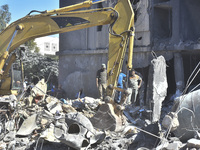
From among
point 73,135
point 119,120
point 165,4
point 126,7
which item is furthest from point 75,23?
point 165,4

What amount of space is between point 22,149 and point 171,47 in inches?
261

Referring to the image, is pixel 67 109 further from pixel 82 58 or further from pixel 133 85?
pixel 82 58

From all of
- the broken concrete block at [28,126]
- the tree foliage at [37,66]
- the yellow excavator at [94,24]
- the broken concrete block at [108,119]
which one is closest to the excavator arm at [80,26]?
the yellow excavator at [94,24]

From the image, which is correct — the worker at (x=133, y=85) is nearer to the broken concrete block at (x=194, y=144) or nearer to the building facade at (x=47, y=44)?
the broken concrete block at (x=194, y=144)

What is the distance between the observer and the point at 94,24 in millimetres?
7742

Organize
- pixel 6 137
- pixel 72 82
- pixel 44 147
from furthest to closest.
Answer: pixel 72 82 < pixel 6 137 < pixel 44 147

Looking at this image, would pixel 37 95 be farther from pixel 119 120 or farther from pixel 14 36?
pixel 119 120

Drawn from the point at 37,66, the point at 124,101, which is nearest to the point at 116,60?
the point at 124,101

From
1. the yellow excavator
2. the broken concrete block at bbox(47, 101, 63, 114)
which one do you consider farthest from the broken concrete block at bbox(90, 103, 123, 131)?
the broken concrete block at bbox(47, 101, 63, 114)

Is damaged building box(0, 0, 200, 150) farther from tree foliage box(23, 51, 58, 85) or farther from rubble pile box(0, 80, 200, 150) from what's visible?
tree foliage box(23, 51, 58, 85)

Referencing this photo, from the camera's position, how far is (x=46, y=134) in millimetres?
6418

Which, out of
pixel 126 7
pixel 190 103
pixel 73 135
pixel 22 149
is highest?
pixel 126 7

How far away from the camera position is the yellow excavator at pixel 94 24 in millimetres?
7406

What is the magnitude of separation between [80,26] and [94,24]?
373 millimetres
